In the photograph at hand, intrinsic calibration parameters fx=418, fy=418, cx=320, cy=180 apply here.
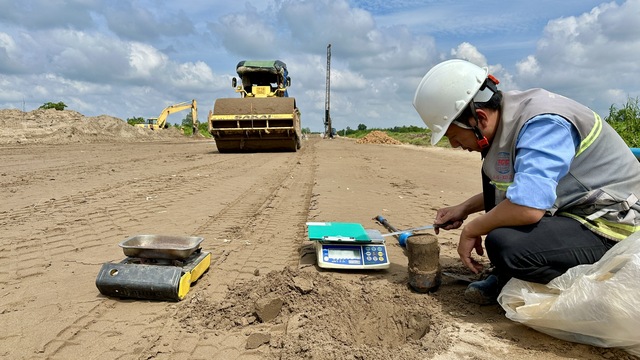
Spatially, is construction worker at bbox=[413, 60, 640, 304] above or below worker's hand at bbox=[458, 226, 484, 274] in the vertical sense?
above

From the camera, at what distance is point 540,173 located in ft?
6.49

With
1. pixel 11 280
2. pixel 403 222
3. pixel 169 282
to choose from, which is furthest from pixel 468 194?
pixel 11 280

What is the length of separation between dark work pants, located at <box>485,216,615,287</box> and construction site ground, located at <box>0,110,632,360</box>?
0.34 metres

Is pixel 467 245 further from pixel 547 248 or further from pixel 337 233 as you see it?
pixel 337 233

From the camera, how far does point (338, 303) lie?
264cm

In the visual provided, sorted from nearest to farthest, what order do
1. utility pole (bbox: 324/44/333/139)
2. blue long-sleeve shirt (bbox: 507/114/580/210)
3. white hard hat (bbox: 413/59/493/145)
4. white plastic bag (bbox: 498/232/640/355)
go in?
white plastic bag (bbox: 498/232/640/355) < blue long-sleeve shirt (bbox: 507/114/580/210) < white hard hat (bbox: 413/59/493/145) < utility pole (bbox: 324/44/333/139)

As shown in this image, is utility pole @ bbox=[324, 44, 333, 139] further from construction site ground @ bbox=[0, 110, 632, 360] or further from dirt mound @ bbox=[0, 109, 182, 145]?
construction site ground @ bbox=[0, 110, 632, 360]

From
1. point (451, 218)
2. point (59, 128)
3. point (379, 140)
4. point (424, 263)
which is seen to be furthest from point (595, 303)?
point (379, 140)

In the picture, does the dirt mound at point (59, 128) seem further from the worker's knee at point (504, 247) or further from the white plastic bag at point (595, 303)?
the white plastic bag at point (595, 303)

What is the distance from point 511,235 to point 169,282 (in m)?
2.05

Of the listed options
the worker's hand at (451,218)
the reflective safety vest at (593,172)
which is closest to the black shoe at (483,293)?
the worker's hand at (451,218)

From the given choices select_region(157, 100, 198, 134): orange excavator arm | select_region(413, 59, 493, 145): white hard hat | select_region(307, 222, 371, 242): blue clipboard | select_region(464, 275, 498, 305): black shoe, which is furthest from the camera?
select_region(157, 100, 198, 134): orange excavator arm

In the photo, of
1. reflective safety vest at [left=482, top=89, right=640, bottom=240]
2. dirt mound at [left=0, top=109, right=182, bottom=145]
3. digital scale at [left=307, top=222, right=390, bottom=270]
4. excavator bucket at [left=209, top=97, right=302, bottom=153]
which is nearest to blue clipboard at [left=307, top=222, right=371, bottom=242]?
digital scale at [left=307, top=222, right=390, bottom=270]

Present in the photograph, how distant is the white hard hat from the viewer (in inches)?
92.4
